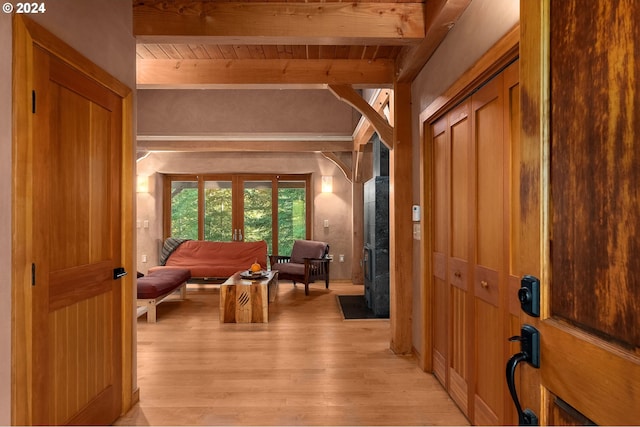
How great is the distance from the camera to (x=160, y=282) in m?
4.93

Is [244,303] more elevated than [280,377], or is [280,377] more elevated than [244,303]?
[244,303]

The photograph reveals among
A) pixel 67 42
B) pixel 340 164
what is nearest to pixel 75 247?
pixel 67 42

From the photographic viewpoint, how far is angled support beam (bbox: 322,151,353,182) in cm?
743

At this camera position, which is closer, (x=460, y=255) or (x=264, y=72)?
(x=460, y=255)

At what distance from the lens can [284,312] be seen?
5.12m

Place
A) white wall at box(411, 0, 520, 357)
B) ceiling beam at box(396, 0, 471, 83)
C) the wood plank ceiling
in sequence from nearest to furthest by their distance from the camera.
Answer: white wall at box(411, 0, 520, 357) → ceiling beam at box(396, 0, 471, 83) → the wood plank ceiling

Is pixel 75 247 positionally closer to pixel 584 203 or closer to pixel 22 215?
pixel 22 215

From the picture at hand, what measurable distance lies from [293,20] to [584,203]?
240cm

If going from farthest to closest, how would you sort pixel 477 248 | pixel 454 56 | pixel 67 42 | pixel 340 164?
1. pixel 340 164
2. pixel 454 56
3. pixel 477 248
4. pixel 67 42

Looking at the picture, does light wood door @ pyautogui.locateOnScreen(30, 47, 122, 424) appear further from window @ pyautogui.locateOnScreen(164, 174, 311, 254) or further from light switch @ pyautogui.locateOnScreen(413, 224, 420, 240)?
window @ pyautogui.locateOnScreen(164, 174, 311, 254)

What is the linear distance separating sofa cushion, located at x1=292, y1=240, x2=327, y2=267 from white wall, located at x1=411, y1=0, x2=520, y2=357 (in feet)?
11.7

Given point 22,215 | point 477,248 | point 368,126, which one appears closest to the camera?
point 22,215

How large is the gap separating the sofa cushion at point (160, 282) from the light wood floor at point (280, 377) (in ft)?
1.14

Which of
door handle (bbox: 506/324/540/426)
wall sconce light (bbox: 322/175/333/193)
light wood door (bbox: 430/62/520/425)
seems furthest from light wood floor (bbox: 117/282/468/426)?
wall sconce light (bbox: 322/175/333/193)
